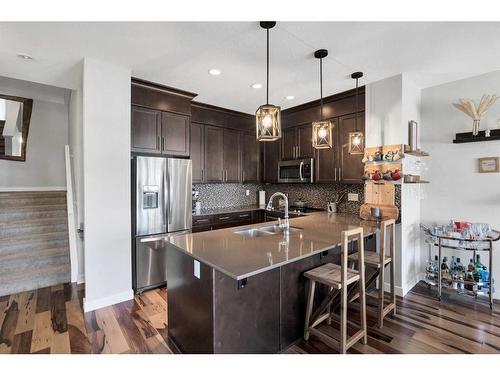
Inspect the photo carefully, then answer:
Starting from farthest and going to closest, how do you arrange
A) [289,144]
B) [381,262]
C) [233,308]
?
[289,144]
[381,262]
[233,308]

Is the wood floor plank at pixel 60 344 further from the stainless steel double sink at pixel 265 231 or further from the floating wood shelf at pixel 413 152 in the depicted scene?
the floating wood shelf at pixel 413 152

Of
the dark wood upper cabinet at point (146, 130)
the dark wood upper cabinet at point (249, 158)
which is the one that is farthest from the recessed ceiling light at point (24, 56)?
the dark wood upper cabinet at point (249, 158)

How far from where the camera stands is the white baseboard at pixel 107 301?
8.73ft

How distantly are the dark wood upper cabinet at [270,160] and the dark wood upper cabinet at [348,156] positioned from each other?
49.6 inches

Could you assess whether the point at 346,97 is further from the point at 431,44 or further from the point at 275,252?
the point at 275,252

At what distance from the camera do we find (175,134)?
11.6 feet

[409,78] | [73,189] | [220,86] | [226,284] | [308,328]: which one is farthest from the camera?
[73,189]

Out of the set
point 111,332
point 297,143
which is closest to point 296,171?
point 297,143

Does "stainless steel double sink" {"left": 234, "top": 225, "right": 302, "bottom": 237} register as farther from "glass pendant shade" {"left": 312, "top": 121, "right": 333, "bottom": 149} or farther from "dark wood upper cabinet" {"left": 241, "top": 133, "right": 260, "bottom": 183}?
"dark wood upper cabinet" {"left": 241, "top": 133, "right": 260, "bottom": 183}

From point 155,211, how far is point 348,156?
9.03 ft

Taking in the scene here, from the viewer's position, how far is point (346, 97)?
3.59 meters

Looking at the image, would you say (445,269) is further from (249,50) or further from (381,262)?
(249,50)
